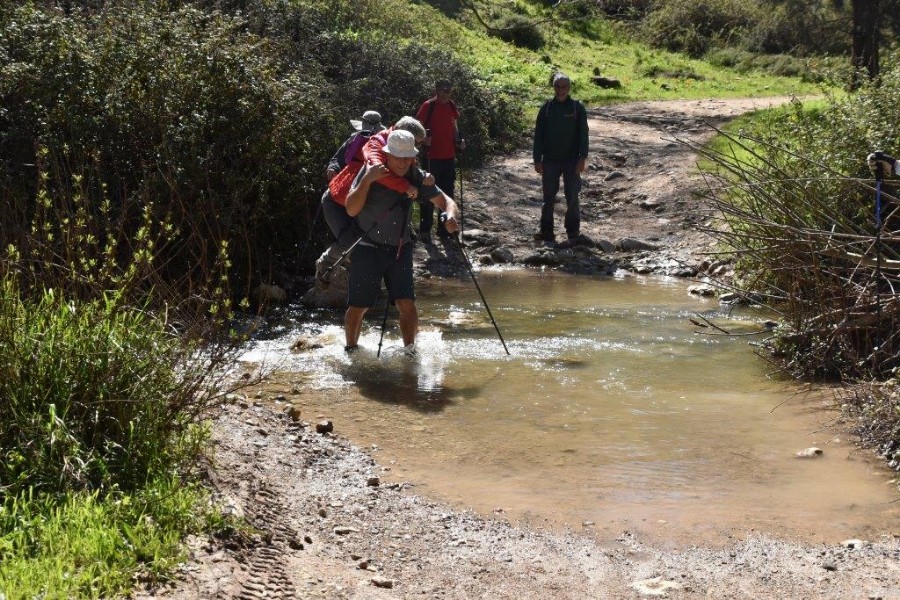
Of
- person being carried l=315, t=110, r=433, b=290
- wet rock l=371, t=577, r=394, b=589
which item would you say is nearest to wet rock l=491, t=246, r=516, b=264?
person being carried l=315, t=110, r=433, b=290

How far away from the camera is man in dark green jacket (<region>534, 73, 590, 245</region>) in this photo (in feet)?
47.6

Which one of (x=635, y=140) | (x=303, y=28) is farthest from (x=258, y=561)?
(x=635, y=140)

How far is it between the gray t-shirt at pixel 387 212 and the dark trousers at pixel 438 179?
5317 mm

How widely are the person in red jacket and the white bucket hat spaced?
5431mm

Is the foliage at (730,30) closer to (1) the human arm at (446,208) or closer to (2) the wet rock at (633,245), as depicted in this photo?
(2) the wet rock at (633,245)

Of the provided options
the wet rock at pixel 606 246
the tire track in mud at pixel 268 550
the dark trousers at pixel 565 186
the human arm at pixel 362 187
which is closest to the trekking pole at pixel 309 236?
the human arm at pixel 362 187

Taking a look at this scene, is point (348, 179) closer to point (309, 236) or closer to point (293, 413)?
point (293, 413)

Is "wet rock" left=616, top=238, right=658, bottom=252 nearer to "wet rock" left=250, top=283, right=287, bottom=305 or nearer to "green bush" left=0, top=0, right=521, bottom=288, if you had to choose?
"green bush" left=0, top=0, right=521, bottom=288

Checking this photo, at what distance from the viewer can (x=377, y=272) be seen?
357 inches

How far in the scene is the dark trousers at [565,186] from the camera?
14.9 m

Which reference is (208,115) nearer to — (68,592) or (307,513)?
(307,513)

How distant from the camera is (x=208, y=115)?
1070cm

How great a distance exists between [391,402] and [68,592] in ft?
14.6

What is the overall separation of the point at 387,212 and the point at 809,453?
3.56m
